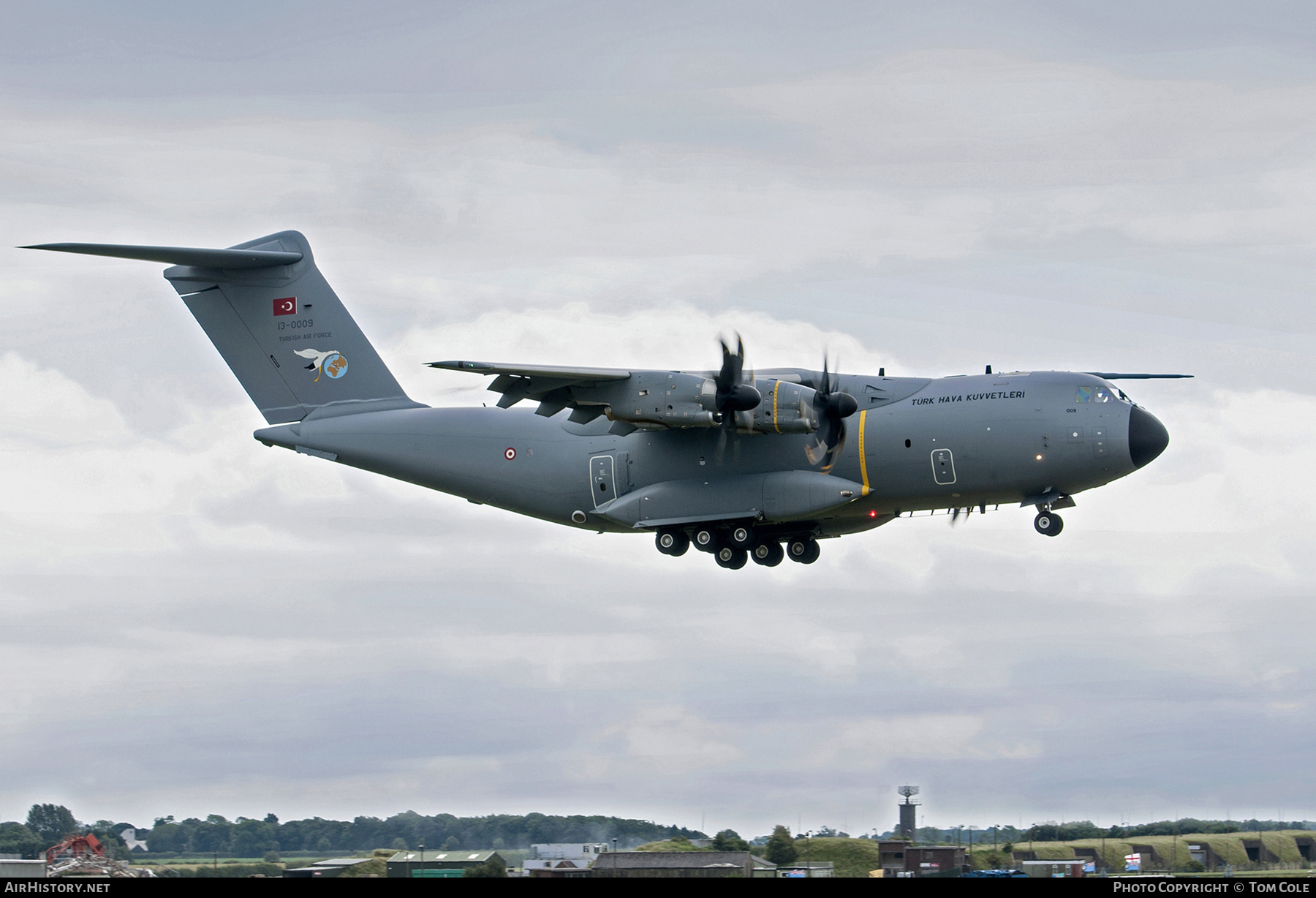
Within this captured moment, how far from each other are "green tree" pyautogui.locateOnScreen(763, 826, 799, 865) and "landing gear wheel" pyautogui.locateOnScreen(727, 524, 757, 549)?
15.6 ft

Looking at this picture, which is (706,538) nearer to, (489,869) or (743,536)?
(743,536)

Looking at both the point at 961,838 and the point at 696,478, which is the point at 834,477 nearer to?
the point at 696,478

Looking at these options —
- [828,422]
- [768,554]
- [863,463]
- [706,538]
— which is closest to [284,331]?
[706,538]

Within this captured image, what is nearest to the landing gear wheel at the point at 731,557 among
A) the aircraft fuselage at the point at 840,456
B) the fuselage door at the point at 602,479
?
the aircraft fuselage at the point at 840,456

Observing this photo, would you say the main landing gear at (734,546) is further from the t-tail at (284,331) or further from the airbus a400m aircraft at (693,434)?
the t-tail at (284,331)

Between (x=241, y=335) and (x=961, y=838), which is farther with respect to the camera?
(x=241, y=335)

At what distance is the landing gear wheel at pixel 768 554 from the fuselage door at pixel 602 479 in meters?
2.66

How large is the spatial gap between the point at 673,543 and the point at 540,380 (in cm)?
390

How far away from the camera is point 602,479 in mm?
24703

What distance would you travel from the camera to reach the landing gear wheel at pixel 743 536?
2372cm

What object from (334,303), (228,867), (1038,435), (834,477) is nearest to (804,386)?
(834,477)

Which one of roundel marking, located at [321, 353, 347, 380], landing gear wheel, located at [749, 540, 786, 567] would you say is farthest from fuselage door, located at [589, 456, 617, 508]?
roundel marking, located at [321, 353, 347, 380]
